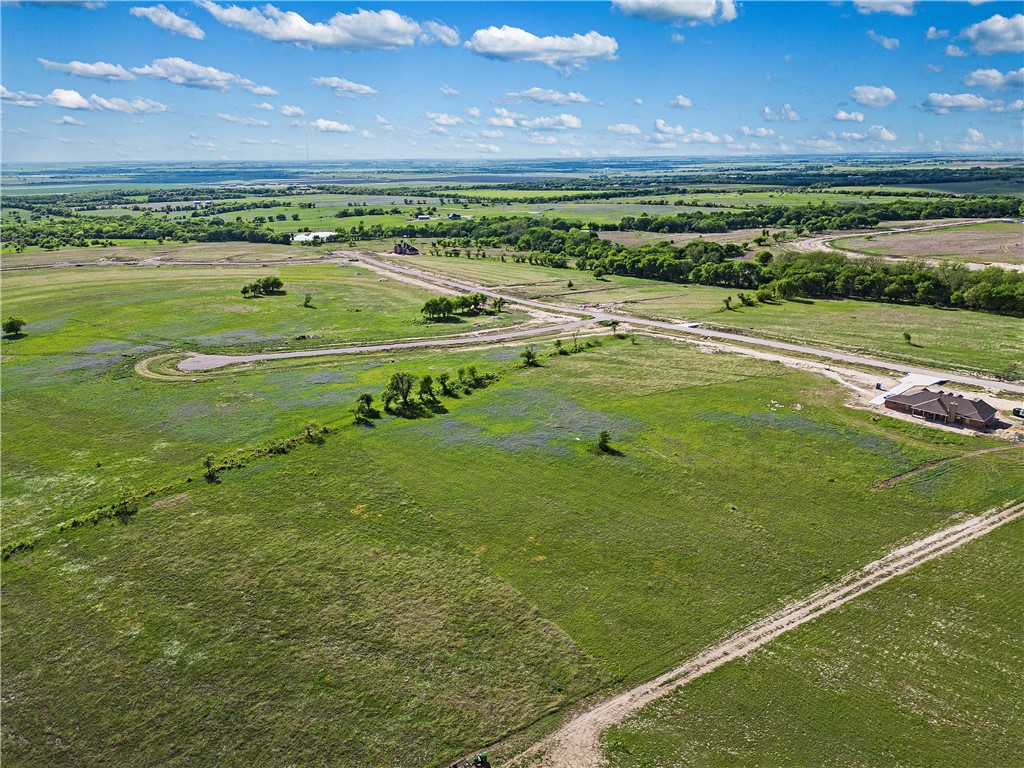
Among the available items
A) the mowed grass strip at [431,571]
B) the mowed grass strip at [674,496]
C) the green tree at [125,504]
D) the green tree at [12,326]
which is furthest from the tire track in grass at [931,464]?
the green tree at [12,326]

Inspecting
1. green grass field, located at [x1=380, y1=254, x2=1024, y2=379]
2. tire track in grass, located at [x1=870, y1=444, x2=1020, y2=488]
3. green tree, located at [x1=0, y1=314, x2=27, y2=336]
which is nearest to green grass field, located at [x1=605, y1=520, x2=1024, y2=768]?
tire track in grass, located at [x1=870, y1=444, x2=1020, y2=488]

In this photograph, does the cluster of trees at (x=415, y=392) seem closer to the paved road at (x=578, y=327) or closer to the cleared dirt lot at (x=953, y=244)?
the paved road at (x=578, y=327)

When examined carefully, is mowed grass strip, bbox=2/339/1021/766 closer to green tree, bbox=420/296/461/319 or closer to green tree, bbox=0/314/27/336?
green tree, bbox=420/296/461/319

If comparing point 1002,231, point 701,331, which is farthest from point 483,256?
point 1002,231

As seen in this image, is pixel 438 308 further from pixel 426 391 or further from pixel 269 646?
pixel 269 646

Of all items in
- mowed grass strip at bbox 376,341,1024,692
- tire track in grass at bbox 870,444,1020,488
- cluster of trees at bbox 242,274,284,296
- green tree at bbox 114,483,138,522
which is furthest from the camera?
cluster of trees at bbox 242,274,284,296

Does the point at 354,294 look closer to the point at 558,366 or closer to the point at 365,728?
the point at 558,366
